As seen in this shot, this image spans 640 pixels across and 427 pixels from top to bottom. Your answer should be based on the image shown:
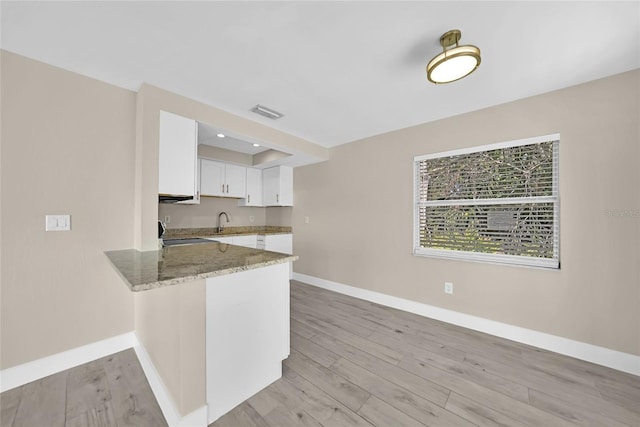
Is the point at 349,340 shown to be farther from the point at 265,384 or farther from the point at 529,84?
the point at 529,84

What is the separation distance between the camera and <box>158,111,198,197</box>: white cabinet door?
2.17 metres

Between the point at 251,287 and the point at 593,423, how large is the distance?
2247 mm

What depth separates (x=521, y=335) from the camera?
2.31m

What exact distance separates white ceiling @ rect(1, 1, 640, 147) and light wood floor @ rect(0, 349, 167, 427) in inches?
94.9

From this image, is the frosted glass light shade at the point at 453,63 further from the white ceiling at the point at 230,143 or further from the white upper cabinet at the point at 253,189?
the white upper cabinet at the point at 253,189

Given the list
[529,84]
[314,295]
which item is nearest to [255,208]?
[314,295]

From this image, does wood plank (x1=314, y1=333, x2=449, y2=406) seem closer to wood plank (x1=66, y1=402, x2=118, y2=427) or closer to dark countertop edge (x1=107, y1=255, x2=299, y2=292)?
dark countertop edge (x1=107, y1=255, x2=299, y2=292)

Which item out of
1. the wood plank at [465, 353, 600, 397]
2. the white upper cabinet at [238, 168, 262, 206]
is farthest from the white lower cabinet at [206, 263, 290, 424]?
the white upper cabinet at [238, 168, 262, 206]

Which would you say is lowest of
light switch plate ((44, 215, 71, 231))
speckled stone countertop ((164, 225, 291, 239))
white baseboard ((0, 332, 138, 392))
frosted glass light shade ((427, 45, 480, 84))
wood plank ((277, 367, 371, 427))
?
wood plank ((277, 367, 371, 427))

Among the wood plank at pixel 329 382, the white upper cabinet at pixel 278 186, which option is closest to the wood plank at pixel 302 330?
the wood plank at pixel 329 382

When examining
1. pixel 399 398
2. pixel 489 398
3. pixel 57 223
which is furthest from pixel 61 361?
pixel 489 398

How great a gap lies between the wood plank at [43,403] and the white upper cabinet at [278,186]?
3.32m

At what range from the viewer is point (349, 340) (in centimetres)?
234

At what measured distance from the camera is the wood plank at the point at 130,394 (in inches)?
55.6
